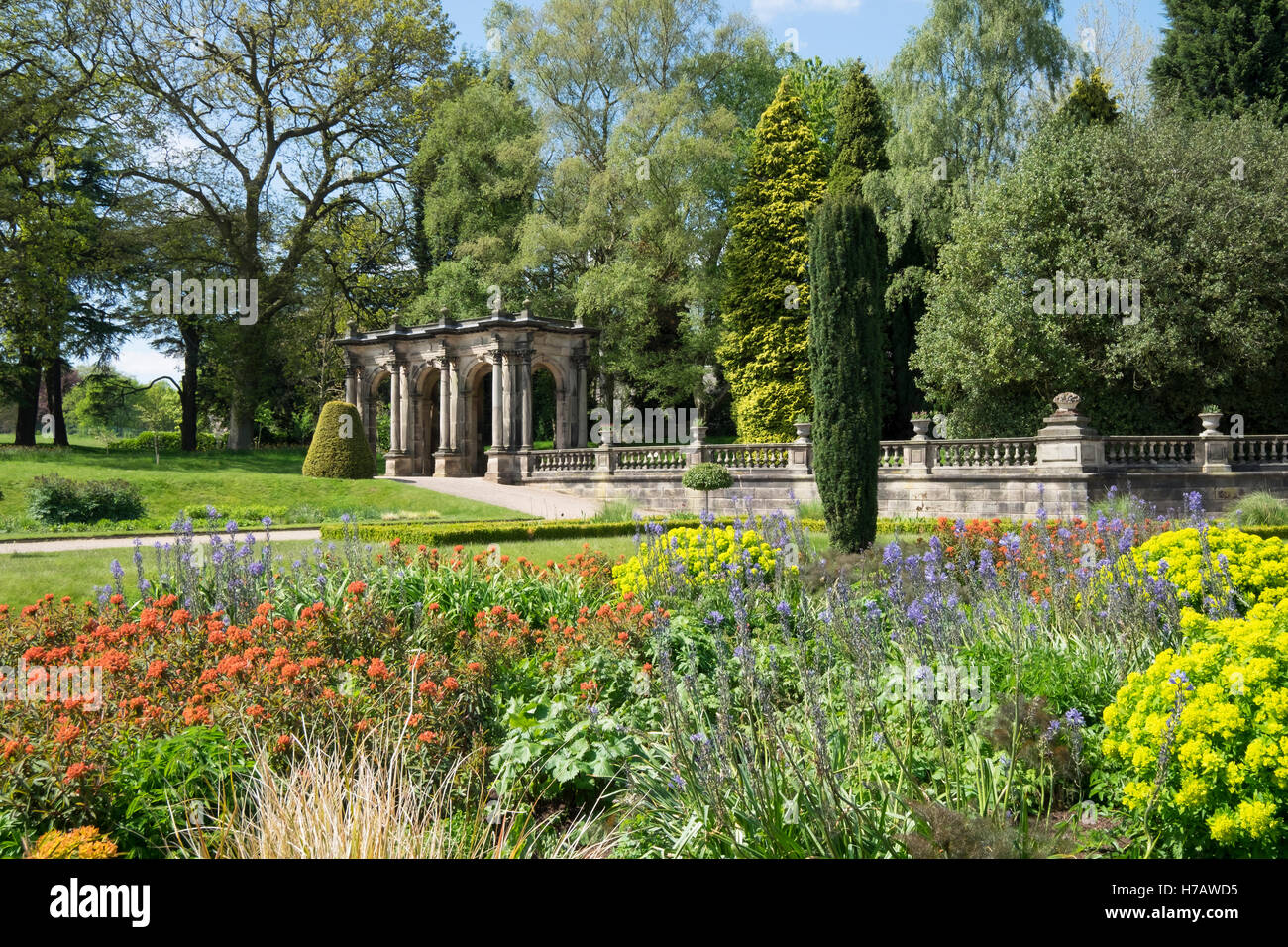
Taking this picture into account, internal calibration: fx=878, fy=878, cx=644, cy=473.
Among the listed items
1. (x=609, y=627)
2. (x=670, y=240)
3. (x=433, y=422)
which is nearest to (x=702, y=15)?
(x=670, y=240)

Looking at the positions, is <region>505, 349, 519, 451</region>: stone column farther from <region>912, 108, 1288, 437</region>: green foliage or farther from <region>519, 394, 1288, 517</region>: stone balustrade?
<region>912, 108, 1288, 437</region>: green foliage

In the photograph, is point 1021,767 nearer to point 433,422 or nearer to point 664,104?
point 664,104

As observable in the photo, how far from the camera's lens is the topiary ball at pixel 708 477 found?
2264 cm

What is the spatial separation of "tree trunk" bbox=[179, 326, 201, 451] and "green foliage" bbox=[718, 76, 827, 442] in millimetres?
21458

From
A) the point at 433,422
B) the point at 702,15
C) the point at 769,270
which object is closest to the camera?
the point at 769,270

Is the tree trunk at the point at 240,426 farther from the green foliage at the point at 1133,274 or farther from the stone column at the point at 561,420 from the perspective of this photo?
the green foliage at the point at 1133,274

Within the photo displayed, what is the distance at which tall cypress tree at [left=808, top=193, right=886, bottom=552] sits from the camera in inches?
489

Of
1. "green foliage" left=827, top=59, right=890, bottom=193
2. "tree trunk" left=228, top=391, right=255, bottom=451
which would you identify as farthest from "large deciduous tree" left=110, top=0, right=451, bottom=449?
"green foliage" left=827, top=59, right=890, bottom=193

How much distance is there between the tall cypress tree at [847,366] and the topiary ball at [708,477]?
31.9 ft

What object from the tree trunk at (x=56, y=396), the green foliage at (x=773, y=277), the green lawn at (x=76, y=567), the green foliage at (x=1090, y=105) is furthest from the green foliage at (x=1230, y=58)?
the tree trunk at (x=56, y=396)

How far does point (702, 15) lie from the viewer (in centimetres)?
3428

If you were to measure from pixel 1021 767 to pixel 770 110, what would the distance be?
3139 centimetres

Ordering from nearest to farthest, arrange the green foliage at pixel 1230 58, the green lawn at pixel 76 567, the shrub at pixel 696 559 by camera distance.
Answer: the shrub at pixel 696 559 < the green lawn at pixel 76 567 < the green foliage at pixel 1230 58

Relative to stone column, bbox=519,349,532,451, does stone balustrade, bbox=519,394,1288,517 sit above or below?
below
